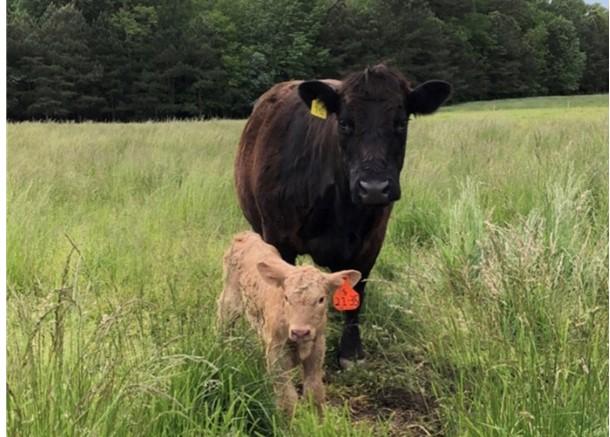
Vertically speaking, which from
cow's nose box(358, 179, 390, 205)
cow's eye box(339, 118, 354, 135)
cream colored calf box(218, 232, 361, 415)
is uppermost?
cow's eye box(339, 118, 354, 135)

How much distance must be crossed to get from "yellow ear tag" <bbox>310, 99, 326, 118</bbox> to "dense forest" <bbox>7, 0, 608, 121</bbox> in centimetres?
4058

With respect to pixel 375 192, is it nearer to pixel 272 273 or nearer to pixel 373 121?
pixel 373 121

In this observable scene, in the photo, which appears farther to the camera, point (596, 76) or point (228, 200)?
point (596, 76)

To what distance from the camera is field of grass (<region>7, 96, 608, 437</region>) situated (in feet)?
7.20

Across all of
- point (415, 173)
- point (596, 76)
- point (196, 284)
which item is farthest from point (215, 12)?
point (196, 284)

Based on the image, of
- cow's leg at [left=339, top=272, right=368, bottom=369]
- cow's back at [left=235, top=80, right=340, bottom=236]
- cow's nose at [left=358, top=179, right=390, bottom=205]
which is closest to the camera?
cow's nose at [left=358, top=179, right=390, bottom=205]

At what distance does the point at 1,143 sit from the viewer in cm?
220

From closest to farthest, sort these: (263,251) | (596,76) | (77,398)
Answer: (77,398) → (263,251) → (596,76)

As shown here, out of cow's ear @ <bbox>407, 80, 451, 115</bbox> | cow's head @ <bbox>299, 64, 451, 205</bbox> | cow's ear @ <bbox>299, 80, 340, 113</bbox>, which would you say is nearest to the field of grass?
cow's head @ <bbox>299, 64, 451, 205</bbox>

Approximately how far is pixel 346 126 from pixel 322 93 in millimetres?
305

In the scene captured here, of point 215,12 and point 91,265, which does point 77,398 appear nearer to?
point 91,265

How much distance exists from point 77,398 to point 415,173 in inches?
241

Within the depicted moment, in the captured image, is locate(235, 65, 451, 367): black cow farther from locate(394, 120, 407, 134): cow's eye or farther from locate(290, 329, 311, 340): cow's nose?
locate(290, 329, 311, 340): cow's nose

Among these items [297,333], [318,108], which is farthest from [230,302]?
[318,108]
